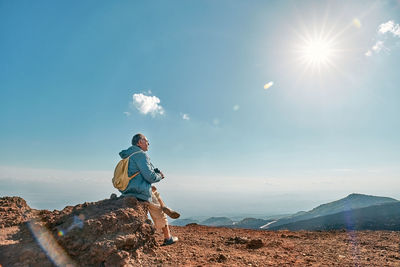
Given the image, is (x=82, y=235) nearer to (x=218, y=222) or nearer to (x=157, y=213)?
(x=157, y=213)

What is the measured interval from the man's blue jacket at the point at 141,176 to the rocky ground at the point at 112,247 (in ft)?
1.04

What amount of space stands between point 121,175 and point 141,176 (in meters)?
0.49

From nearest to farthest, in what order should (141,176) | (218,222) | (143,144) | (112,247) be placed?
1. (112,247)
2. (141,176)
3. (143,144)
4. (218,222)

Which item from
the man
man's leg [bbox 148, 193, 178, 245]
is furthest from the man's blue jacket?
man's leg [bbox 148, 193, 178, 245]

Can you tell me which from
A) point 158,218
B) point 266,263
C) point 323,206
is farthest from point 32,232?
point 323,206

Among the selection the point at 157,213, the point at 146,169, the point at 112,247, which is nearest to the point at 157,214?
the point at 157,213

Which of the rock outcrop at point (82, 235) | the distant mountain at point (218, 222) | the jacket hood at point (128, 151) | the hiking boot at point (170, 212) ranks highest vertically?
the jacket hood at point (128, 151)

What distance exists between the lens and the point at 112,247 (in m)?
4.40

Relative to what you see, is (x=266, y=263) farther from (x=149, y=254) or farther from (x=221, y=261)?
(x=149, y=254)

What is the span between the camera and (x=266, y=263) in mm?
6078

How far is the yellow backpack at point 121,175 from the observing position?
19.2 feet

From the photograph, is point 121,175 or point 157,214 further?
point 157,214

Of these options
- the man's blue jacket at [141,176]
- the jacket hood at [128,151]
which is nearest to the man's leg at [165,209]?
the man's blue jacket at [141,176]

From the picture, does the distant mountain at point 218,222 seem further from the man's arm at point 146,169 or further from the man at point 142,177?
the man's arm at point 146,169
